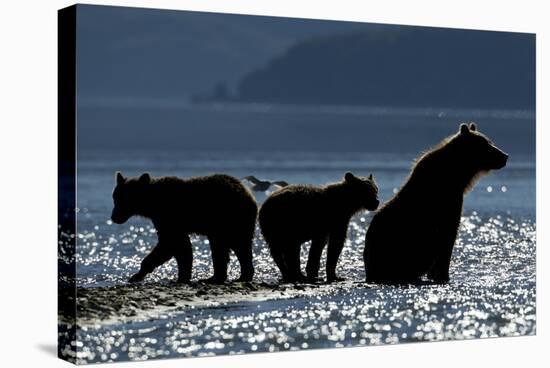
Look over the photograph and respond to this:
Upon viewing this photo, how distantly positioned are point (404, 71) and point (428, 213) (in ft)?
4.93

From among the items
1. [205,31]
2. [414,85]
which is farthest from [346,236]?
[205,31]

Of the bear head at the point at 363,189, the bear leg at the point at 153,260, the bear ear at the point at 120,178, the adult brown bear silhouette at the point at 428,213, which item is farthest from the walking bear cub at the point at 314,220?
the bear ear at the point at 120,178

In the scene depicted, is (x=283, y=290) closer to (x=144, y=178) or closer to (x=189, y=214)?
(x=189, y=214)

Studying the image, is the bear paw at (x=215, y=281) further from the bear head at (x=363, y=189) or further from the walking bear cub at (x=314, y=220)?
the bear head at (x=363, y=189)

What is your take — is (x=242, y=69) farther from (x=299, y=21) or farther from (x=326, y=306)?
(x=326, y=306)

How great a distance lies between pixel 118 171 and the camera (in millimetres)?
12695

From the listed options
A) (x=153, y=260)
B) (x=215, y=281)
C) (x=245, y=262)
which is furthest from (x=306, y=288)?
(x=153, y=260)

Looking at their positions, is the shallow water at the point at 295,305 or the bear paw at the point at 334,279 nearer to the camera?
the shallow water at the point at 295,305

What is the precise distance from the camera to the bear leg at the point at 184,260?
1301cm

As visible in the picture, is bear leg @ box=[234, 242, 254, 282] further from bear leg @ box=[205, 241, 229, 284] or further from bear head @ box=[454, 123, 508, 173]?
bear head @ box=[454, 123, 508, 173]

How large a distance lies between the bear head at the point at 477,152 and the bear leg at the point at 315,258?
177 centimetres

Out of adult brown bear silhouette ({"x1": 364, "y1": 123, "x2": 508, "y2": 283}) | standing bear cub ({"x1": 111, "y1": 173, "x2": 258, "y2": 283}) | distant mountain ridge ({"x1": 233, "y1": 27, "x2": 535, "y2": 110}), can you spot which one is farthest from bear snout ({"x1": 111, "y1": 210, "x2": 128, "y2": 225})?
adult brown bear silhouette ({"x1": 364, "y1": 123, "x2": 508, "y2": 283})

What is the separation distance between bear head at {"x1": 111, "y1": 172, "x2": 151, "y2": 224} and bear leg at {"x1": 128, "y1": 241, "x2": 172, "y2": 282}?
414mm

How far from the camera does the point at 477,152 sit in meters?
14.0
